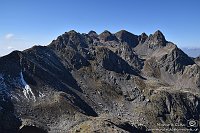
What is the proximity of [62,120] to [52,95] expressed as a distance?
871 inches

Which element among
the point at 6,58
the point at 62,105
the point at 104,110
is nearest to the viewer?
the point at 62,105

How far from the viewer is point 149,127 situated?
186 metres

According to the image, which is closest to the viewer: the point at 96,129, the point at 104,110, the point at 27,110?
the point at 96,129

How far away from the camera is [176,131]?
19512cm

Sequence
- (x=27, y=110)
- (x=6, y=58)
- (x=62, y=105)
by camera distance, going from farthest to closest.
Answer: (x=6, y=58)
(x=62, y=105)
(x=27, y=110)

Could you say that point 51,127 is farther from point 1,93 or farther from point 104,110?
point 104,110

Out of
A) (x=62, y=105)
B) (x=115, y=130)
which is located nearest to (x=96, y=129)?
(x=115, y=130)

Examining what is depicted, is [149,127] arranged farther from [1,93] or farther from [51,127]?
[1,93]

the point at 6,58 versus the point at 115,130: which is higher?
the point at 6,58

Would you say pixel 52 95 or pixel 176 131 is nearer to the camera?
pixel 52 95

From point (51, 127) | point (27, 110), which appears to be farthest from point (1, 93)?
point (51, 127)

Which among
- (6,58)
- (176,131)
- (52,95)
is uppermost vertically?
(6,58)

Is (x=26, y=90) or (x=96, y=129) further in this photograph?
(x=26, y=90)

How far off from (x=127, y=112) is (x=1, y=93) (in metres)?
78.3
